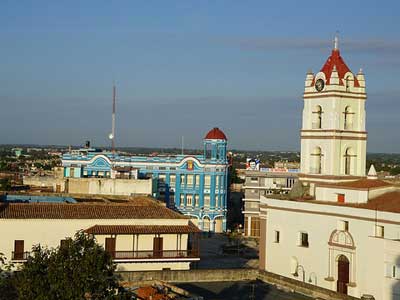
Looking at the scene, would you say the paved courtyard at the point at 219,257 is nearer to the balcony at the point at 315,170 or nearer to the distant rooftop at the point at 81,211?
the balcony at the point at 315,170

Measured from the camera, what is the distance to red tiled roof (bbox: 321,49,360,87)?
38.9 metres

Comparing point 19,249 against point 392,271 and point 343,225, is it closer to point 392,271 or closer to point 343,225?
point 343,225

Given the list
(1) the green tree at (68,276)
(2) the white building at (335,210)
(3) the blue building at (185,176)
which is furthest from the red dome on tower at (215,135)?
(1) the green tree at (68,276)

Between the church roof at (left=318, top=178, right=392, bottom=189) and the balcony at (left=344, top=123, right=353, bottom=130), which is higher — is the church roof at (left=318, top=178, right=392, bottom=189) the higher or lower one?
the lower one

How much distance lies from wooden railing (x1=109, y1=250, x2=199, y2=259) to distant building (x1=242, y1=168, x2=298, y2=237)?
109 feet

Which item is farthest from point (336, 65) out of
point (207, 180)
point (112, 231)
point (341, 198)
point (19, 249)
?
point (207, 180)

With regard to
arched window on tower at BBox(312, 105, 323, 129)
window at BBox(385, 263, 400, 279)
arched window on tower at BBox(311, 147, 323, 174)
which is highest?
arched window on tower at BBox(312, 105, 323, 129)

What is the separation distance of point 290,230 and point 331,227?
10.7 feet

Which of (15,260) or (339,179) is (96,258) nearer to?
(15,260)

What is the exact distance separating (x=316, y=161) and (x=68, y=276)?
70.2ft

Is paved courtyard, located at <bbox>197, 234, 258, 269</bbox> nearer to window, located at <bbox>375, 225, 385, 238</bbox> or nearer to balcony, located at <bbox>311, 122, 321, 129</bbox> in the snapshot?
balcony, located at <bbox>311, 122, 321, 129</bbox>

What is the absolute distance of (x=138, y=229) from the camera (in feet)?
118

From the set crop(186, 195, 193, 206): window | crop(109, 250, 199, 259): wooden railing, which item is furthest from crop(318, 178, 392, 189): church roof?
crop(186, 195, 193, 206): window

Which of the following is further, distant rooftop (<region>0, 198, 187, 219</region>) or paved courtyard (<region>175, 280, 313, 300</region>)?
distant rooftop (<region>0, 198, 187, 219</region>)
